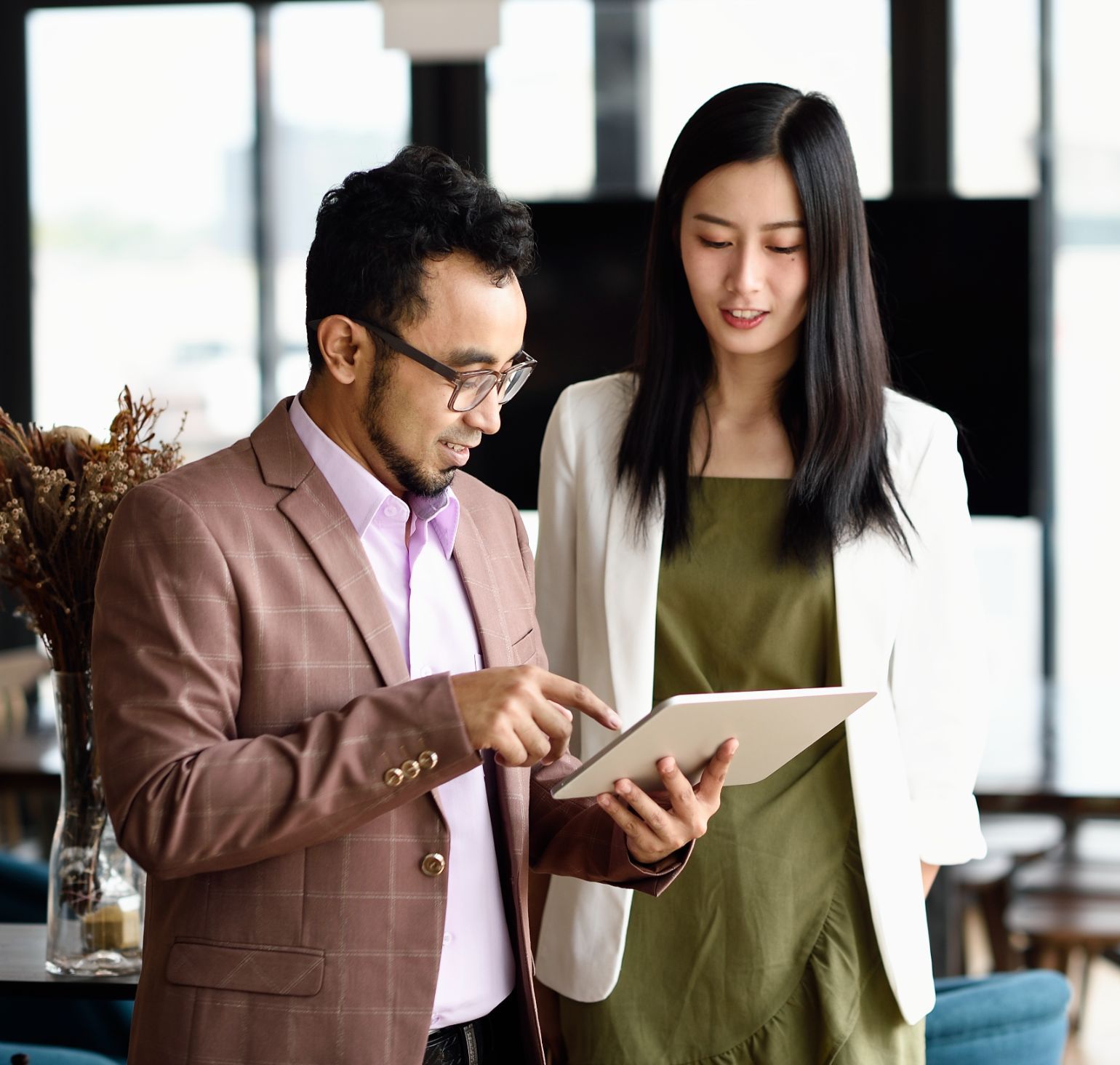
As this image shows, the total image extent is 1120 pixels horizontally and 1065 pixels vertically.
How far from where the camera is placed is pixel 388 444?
137 cm

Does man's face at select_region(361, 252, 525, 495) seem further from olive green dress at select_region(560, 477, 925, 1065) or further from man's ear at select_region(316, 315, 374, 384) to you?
olive green dress at select_region(560, 477, 925, 1065)

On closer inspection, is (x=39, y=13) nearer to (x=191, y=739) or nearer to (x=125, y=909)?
(x=125, y=909)

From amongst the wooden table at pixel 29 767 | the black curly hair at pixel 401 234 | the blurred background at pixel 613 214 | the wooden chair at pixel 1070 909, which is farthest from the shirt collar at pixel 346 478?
the blurred background at pixel 613 214

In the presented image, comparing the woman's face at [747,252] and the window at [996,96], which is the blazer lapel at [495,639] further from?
the window at [996,96]

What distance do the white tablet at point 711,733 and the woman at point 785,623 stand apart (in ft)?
1.22

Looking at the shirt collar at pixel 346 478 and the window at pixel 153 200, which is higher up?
the window at pixel 153 200

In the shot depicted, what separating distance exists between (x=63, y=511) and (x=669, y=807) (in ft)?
2.54

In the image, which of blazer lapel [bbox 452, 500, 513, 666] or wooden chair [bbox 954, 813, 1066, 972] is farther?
wooden chair [bbox 954, 813, 1066, 972]

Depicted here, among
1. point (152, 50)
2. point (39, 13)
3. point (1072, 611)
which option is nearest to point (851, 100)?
point (1072, 611)

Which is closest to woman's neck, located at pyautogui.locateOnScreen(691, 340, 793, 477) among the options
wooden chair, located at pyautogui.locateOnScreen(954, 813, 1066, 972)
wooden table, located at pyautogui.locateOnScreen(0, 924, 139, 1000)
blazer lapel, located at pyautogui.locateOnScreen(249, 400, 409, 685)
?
blazer lapel, located at pyautogui.locateOnScreen(249, 400, 409, 685)

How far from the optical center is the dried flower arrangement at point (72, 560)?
1.70m

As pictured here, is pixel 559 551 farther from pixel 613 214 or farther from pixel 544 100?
pixel 544 100

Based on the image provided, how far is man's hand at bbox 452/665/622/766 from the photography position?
3.96 feet

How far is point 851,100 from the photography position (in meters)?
4.78
